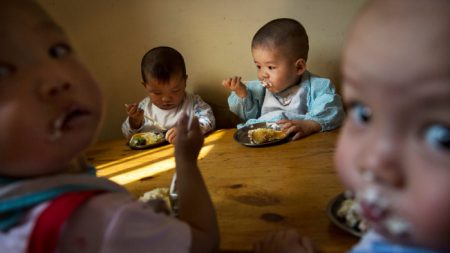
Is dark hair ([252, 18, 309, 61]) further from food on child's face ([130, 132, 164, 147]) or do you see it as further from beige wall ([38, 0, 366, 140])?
food on child's face ([130, 132, 164, 147])

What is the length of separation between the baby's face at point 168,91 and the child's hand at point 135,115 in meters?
0.12

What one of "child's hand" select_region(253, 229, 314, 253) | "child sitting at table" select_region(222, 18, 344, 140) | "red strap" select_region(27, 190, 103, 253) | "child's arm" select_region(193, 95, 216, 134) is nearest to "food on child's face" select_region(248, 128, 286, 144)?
"child sitting at table" select_region(222, 18, 344, 140)

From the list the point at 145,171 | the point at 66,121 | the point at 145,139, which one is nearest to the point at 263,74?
the point at 145,139

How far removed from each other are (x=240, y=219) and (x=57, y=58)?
0.49m

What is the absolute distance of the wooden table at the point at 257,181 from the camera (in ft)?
2.68

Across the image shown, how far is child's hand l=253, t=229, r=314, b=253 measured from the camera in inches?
28.6

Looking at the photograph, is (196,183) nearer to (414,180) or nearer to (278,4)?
(414,180)

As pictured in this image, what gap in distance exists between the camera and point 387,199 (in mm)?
441

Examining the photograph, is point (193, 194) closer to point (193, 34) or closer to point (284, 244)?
point (284, 244)

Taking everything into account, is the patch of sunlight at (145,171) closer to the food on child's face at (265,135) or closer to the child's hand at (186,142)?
the food on child's face at (265,135)

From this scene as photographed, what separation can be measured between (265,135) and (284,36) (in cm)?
59

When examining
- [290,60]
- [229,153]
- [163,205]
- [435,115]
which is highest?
[435,115]

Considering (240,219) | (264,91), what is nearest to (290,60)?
(264,91)

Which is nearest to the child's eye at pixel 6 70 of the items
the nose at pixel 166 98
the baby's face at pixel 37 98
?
the baby's face at pixel 37 98
